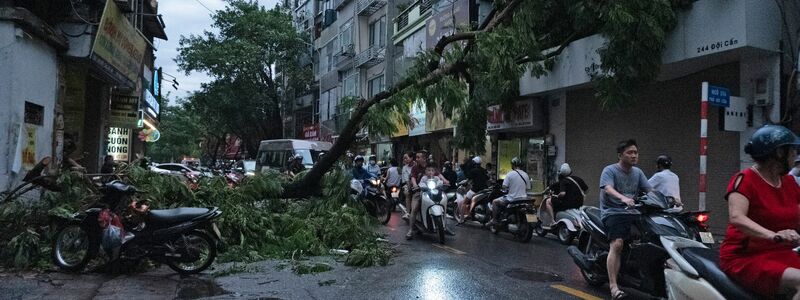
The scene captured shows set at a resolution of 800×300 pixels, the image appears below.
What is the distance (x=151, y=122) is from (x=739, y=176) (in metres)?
28.4

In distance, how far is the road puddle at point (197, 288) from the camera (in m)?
6.07

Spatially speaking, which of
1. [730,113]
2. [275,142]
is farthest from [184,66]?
[730,113]

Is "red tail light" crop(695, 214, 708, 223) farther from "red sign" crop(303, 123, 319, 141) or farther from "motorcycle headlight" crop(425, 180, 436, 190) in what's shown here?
"red sign" crop(303, 123, 319, 141)

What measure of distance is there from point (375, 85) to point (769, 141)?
30087 millimetres

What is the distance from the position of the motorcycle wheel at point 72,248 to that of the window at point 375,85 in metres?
25.0

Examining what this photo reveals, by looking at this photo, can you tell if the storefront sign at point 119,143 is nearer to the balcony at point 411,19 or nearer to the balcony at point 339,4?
the balcony at point 411,19

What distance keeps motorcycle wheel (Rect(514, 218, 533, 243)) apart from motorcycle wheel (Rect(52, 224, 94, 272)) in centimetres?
689

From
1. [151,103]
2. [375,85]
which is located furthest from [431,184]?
[375,85]

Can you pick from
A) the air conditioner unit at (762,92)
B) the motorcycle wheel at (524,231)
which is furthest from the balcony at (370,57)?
the air conditioner unit at (762,92)

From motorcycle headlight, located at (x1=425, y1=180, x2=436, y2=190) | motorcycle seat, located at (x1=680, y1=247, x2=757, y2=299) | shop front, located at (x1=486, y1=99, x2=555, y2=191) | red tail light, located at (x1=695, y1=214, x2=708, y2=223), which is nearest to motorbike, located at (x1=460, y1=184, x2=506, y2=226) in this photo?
motorcycle headlight, located at (x1=425, y1=180, x2=436, y2=190)

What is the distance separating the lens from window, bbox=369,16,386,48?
32.4 m

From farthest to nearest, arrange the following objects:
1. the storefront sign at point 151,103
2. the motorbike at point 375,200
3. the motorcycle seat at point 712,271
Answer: the storefront sign at point 151,103
the motorbike at point 375,200
the motorcycle seat at point 712,271

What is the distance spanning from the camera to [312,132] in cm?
4225

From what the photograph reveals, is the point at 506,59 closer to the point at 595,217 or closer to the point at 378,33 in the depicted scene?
the point at 595,217
